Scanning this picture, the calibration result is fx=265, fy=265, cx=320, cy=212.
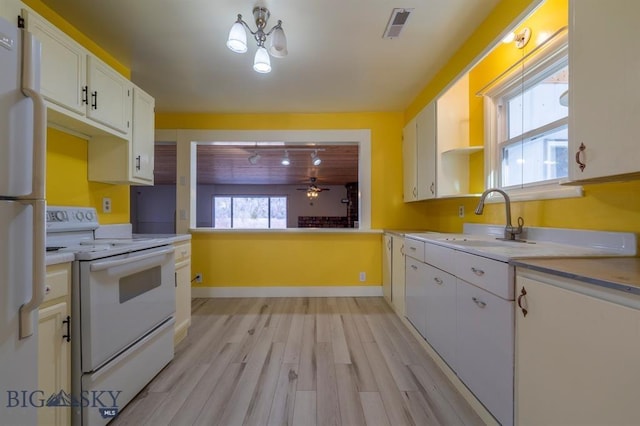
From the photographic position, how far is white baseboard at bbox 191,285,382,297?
3.40m

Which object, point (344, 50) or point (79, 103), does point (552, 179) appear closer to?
point (344, 50)

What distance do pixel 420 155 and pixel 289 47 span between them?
1.65 metres

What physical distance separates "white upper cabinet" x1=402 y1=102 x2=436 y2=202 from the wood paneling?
156 cm

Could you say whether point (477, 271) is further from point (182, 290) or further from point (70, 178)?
point (70, 178)

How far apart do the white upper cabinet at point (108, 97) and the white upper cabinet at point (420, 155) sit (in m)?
2.62

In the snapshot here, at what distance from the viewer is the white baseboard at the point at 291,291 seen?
3400 mm

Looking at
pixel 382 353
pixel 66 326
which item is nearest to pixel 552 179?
pixel 382 353

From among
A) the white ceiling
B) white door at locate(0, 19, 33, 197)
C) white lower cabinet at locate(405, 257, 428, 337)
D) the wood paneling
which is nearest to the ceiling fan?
the wood paneling

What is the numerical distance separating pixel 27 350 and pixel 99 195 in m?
1.64

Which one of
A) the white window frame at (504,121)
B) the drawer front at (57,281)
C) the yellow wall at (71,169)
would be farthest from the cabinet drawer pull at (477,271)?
the yellow wall at (71,169)

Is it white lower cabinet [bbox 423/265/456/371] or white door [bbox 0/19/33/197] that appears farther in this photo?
white lower cabinet [bbox 423/265/456/371]

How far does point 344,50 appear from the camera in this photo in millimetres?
2172

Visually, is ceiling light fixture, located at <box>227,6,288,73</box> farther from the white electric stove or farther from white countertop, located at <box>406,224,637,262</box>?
white countertop, located at <box>406,224,637,262</box>

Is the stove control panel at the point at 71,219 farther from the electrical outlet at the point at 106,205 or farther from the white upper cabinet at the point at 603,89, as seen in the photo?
the white upper cabinet at the point at 603,89
